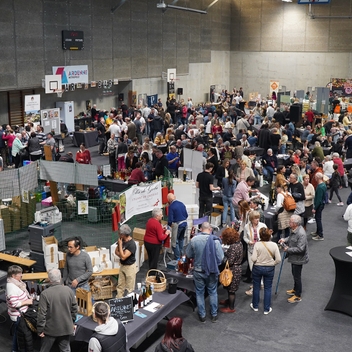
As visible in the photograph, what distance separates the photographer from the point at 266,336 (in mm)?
6883

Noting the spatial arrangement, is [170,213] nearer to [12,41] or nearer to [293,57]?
[12,41]

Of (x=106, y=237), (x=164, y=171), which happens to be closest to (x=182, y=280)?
(x=106, y=237)

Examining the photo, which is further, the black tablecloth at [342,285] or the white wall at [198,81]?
the white wall at [198,81]

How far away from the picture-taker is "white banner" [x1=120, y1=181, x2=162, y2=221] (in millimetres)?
9211

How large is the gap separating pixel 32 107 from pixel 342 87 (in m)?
17.5

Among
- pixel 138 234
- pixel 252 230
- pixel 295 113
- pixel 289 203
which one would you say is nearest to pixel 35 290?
pixel 138 234

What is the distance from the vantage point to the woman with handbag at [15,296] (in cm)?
620

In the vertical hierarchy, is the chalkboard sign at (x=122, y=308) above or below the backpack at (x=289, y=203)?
below

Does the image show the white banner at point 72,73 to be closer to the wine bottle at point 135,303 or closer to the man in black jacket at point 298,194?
the man in black jacket at point 298,194

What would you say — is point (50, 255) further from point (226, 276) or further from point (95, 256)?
point (226, 276)

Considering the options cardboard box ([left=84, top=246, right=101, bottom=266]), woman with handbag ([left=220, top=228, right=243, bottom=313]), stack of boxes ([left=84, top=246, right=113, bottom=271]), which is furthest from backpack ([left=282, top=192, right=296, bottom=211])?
cardboard box ([left=84, top=246, right=101, bottom=266])

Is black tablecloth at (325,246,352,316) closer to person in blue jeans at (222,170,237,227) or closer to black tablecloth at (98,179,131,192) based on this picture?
person in blue jeans at (222,170,237,227)

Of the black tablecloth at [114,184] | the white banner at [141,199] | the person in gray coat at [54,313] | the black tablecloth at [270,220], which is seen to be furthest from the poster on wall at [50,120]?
the person in gray coat at [54,313]

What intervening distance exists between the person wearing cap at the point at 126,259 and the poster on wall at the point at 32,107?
12.9m
